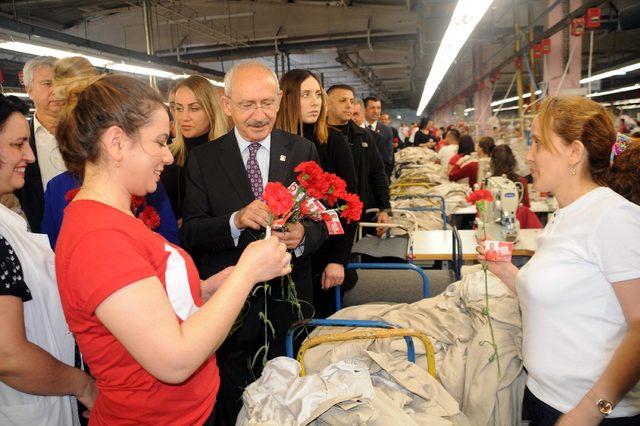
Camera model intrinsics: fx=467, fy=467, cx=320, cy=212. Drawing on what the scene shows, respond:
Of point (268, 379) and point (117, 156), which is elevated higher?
point (117, 156)

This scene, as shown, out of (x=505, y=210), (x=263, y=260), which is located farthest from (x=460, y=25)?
(x=263, y=260)

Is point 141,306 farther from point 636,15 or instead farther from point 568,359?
point 636,15

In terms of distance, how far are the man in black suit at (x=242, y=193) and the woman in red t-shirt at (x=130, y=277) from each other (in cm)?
85

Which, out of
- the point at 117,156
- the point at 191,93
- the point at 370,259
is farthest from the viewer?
the point at 370,259

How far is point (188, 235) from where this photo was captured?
2209 millimetres

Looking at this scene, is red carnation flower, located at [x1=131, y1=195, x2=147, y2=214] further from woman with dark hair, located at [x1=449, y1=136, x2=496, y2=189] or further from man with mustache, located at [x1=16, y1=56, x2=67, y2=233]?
woman with dark hair, located at [x1=449, y1=136, x2=496, y2=189]

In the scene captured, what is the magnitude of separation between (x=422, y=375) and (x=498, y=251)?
62 centimetres

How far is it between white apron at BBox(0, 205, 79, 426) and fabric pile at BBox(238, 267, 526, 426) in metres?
0.64

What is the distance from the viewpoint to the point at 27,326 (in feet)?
4.68

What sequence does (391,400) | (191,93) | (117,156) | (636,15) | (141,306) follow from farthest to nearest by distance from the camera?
(636,15), (191,93), (391,400), (117,156), (141,306)

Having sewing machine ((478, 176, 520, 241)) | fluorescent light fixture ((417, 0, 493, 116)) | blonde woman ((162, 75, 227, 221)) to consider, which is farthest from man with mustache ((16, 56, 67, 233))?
sewing machine ((478, 176, 520, 241))

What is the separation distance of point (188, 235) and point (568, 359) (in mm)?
1643

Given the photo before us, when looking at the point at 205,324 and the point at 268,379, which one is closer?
the point at 205,324

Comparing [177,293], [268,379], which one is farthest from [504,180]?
[177,293]
